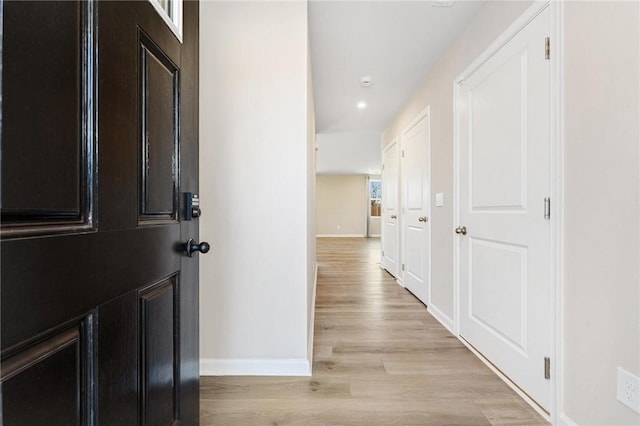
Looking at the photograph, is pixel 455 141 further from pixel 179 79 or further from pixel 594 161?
pixel 179 79

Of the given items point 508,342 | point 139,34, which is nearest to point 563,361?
point 508,342

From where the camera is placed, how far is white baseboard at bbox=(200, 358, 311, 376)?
1.76 metres

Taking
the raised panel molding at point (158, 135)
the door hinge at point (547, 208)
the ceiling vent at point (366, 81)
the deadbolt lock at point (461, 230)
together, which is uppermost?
the ceiling vent at point (366, 81)

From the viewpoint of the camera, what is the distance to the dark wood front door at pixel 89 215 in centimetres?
40

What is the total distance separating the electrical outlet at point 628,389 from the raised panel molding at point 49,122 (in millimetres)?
1692

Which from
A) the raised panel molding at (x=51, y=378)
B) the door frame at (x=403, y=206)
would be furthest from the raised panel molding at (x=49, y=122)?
the door frame at (x=403, y=206)

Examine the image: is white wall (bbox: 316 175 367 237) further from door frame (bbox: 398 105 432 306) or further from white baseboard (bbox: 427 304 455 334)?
white baseboard (bbox: 427 304 455 334)

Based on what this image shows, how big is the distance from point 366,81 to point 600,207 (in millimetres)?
2524

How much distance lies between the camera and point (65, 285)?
47 cm

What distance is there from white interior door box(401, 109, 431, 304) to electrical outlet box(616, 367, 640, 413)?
6.06 feet

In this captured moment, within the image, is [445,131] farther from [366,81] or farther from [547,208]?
[547,208]

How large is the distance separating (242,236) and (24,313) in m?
1.39

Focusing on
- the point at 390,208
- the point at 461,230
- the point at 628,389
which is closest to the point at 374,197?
the point at 390,208

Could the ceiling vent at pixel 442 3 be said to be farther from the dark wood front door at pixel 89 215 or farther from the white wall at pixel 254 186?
the dark wood front door at pixel 89 215
